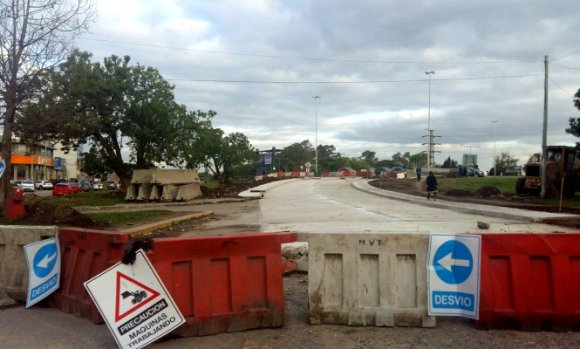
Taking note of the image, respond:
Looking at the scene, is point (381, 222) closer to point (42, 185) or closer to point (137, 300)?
point (137, 300)

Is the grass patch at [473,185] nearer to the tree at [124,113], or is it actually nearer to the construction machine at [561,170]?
the construction machine at [561,170]

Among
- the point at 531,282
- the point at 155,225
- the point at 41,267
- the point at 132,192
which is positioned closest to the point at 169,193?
the point at 132,192

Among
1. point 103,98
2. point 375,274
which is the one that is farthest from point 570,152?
point 375,274

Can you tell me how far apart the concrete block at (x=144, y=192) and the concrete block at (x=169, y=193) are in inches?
50.5

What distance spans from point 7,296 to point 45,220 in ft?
31.9

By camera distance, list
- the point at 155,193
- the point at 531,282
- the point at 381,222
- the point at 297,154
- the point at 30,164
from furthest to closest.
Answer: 1. the point at 297,154
2. the point at 30,164
3. the point at 155,193
4. the point at 381,222
5. the point at 531,282

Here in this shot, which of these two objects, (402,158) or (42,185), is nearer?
(42,185)

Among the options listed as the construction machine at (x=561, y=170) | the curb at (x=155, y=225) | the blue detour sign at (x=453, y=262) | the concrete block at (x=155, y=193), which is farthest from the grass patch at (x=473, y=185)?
the blue detour sign at (x=453, y=262)

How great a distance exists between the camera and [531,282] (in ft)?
19.4

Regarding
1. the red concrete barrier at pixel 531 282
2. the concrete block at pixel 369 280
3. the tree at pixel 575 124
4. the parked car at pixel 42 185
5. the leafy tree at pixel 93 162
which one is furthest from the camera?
the parked car at pixel 42 185

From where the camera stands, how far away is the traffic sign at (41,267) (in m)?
7.09

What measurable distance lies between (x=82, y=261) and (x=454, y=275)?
4.50 m

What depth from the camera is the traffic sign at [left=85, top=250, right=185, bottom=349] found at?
18.2 ft

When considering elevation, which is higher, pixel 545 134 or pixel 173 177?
pixel 545 134
